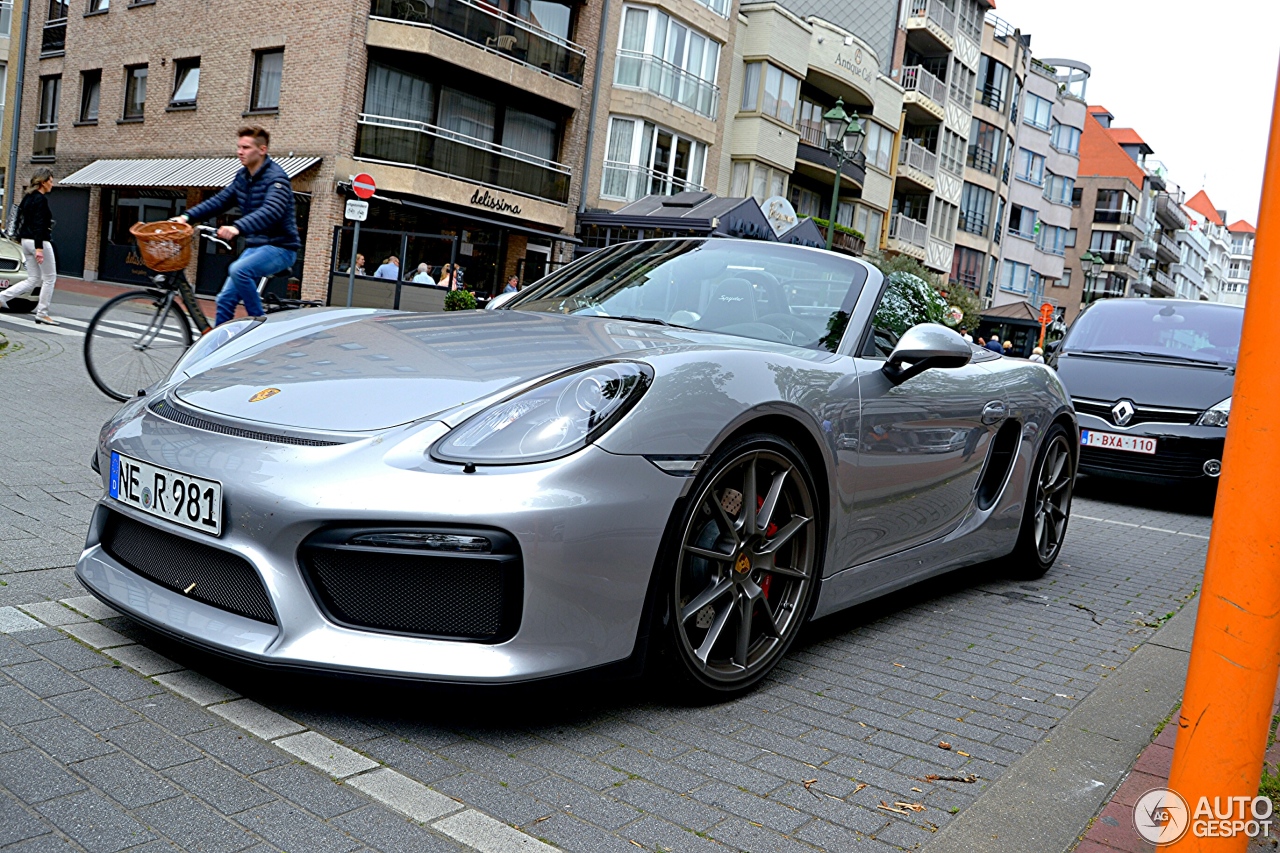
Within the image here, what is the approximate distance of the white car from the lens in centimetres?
1540

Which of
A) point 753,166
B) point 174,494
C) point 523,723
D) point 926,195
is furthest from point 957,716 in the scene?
point 926,195

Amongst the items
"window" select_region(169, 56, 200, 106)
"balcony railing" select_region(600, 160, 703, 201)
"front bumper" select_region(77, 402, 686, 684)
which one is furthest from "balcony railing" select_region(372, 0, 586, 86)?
"front bumper" select_region(77, 402, 686, 684)

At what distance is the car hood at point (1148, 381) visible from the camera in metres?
8.71

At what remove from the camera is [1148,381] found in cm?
898

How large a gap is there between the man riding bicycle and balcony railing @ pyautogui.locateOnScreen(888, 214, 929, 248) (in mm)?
41358

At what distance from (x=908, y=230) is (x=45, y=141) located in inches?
1266

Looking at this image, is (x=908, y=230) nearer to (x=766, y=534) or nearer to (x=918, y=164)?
(x=918, y=164)

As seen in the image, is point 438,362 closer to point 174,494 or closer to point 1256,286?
point 174,494

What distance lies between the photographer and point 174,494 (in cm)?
280

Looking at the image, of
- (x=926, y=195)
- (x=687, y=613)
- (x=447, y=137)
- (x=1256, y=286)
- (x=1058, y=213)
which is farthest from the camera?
(x=1058, y=213)

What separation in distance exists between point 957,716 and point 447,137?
25.0m

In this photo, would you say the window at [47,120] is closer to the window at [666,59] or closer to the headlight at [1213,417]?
the window at [666,59]

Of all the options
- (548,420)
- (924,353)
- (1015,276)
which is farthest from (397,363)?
(1015,276)

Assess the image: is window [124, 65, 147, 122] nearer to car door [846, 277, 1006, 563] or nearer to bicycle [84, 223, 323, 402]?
bicycle [84, 223, 323, 402]
